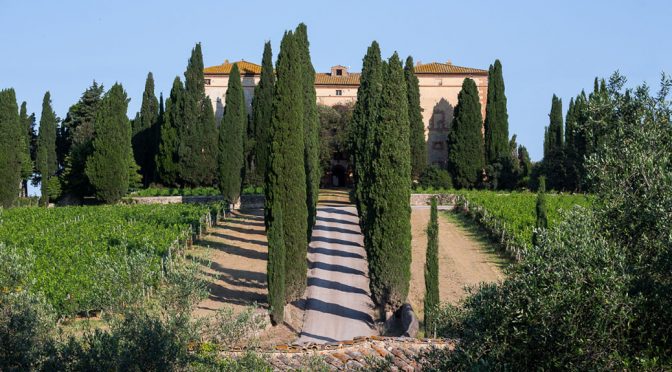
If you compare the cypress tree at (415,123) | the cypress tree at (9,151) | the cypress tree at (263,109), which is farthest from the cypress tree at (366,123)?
the cypress tree at (9,151)

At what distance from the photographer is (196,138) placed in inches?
2239

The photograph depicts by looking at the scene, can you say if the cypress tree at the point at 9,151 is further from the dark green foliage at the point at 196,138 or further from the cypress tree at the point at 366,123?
the cypress tree at the point at 366,123

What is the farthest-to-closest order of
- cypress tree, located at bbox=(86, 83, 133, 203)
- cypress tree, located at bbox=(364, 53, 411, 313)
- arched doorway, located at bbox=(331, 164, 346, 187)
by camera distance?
arched doorway, located at bbox=(331, 164, 346, 187) < cypress tree, located at bbox=(86, 83, 133, 203) < cypress tree, located at bbox=(364, 53, 411, 313)

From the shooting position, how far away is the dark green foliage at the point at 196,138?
56.7m

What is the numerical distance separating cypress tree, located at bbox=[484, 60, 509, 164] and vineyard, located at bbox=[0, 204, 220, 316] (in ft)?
66.0

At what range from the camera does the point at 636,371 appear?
346 inches

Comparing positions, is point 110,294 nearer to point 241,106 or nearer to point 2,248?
point 2,248

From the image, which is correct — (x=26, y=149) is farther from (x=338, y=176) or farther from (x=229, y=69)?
(x=338, y=176)

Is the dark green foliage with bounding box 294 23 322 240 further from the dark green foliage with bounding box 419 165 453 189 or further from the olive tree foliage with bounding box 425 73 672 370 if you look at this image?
the olive tree foliage with bounding box 425 73 672 370

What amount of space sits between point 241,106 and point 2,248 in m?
37.0

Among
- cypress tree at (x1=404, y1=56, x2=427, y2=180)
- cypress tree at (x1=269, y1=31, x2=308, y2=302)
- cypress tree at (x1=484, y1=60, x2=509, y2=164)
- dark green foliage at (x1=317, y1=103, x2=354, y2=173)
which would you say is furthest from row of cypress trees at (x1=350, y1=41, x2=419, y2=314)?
dark green foliage at (x1=317, y1=103, x2=354, y2=173)

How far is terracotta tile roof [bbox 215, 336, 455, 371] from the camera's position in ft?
53.2

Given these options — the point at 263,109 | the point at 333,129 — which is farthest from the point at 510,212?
the point at 333,129

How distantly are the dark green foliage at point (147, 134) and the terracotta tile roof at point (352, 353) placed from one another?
4677cm
